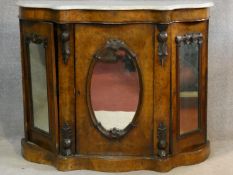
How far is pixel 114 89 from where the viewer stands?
2254mm

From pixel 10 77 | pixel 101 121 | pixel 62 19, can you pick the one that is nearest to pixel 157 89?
pixel 101 121

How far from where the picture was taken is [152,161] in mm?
2273

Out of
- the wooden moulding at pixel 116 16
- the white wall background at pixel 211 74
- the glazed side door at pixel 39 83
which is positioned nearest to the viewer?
the wooden moulding at pixel 116 16

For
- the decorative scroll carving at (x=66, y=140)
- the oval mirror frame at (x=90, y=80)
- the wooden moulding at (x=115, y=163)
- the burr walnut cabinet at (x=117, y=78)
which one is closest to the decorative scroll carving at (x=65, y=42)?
the burr walnut cabinet at (x=117, y=78)

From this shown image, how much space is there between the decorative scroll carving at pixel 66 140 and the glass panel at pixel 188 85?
467 mm

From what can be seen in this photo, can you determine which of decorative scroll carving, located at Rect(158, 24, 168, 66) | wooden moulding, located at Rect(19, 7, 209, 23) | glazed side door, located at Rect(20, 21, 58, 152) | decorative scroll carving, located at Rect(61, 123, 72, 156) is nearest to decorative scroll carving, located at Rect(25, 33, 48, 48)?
glazed side door, located at Rect(20, 21, 58, 152)

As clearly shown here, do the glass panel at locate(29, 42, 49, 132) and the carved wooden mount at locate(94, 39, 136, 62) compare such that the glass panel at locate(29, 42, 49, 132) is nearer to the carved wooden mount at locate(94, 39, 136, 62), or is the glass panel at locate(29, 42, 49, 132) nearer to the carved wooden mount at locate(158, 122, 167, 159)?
the carved wooden mount at locate(94, 39, 136, 62)

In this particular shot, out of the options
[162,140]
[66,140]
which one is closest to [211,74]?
[162,140]

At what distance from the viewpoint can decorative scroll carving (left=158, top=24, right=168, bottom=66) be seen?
7.09ft

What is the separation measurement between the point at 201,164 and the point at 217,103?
548 millimetres

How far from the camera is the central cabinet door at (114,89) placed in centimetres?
220

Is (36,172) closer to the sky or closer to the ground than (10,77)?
closer to the ground

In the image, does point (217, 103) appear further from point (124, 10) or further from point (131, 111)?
point (124, 10)

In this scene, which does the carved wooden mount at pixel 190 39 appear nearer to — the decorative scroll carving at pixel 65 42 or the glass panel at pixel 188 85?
the glass panel at pixel 188 85
